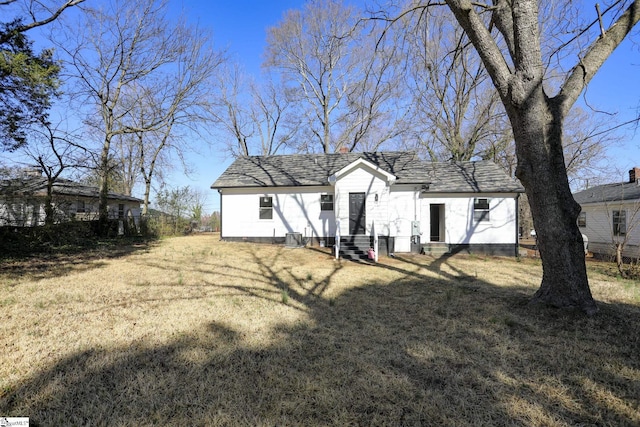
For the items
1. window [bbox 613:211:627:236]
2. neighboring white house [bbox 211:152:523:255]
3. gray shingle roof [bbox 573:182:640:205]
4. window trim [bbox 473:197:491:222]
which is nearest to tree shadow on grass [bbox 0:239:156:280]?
neighboring white house [bbox 211:152:523:255]

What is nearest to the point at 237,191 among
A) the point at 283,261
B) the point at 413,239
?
the point at 283,261

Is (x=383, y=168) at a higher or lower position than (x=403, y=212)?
higher

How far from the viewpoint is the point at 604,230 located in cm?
1650

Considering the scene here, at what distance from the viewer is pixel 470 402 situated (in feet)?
8.58

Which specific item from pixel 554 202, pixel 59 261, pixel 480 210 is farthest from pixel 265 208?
pixel 554 202

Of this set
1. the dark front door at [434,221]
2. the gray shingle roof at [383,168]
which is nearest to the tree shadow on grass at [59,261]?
the gray shingle roof at [383,168]

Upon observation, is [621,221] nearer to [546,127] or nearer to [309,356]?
[546,127]

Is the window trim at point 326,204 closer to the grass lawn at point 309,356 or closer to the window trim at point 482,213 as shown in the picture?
the window trim at point 482,213

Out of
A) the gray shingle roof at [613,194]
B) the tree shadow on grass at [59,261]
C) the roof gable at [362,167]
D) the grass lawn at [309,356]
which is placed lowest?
the grass lawn at [309,356]

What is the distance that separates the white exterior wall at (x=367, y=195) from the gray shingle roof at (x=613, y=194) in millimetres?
11798

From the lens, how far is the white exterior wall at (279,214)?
1509 centimetres

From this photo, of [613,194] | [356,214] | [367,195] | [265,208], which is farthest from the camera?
[613,194]

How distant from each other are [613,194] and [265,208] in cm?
1980

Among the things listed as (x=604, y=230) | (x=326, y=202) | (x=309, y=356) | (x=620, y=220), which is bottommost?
Answer: (x=309, y=356)
